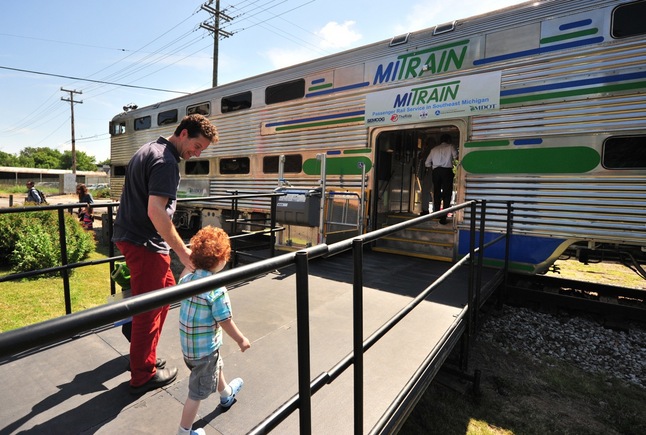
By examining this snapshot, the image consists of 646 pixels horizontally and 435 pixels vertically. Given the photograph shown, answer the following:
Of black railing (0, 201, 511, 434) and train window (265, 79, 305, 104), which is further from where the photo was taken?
train window (265, 79, 305, 104)

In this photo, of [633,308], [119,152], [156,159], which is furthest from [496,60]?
[119,152]

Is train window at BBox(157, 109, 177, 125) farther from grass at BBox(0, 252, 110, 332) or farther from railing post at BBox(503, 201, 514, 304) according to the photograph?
railing post at BBox(503, 201, 514, 304)

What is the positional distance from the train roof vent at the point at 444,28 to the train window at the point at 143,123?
8.58m

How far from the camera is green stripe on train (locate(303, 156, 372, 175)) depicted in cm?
596

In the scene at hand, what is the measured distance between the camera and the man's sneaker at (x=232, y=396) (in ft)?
6.69

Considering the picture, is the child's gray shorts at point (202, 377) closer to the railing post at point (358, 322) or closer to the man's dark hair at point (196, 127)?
the railing post at point (358, 322)

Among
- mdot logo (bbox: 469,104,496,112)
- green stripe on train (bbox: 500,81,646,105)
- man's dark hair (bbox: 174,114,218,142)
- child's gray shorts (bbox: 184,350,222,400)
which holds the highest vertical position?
green stripe on train (bbox: 500,81,646,105)

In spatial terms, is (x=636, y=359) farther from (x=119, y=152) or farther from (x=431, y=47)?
(x=119, y=152)

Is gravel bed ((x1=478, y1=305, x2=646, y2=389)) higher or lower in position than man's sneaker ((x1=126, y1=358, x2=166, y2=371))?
lower

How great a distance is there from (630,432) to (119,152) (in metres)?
13.8

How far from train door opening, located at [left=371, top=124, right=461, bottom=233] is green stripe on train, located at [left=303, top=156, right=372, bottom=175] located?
0.28m

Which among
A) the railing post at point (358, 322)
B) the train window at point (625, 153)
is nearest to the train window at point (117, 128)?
the train window at point (625, 153)

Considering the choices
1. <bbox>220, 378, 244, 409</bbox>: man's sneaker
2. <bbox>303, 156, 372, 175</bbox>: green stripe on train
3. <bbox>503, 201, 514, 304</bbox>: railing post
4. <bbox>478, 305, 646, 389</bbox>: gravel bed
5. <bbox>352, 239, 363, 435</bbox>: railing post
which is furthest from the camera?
<bbox>303, 156, 372, 175</bbox>: green stripe on train

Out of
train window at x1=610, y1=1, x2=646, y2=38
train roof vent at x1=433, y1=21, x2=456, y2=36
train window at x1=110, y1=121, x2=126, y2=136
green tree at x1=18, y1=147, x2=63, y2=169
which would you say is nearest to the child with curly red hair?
train roof vent at x1=433, y1=21, x2=456, y2=36
